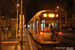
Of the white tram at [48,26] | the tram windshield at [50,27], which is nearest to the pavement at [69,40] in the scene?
the white tram at [48,26]

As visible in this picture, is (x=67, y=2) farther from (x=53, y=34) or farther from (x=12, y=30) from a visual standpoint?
(x=53, y=34)

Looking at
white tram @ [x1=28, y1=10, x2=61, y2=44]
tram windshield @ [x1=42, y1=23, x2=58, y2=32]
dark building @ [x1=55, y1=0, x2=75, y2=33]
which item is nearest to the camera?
white tram @ [x1=28, y1=10, x2=61, y2=44]

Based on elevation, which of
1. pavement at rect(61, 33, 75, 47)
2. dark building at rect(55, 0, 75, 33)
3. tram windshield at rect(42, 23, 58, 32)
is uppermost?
dark building at rect(55, 0, 75, 33)

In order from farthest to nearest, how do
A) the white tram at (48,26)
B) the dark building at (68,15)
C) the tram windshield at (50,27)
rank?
the dark building at (68,15) < the tram windshield at (50,27) < the white tram at (48,26)

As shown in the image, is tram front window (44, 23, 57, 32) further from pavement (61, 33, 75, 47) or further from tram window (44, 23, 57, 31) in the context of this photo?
pavement (61, 33, 75, 47)

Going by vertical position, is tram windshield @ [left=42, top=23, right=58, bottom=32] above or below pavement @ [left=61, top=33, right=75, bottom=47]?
above

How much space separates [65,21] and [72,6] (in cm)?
586

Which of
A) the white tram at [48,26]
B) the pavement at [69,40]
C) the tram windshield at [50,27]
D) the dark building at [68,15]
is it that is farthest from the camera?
the dark building at [68,15]

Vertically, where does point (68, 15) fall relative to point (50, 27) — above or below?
above

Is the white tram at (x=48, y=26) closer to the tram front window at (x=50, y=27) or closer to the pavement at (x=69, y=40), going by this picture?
the tram front window at (x=50, y=27)

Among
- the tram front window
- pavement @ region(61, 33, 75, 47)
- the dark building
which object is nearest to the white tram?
the tram front window

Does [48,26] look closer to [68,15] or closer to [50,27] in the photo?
[50,27]

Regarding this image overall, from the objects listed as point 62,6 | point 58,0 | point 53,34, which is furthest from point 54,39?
point 58,0

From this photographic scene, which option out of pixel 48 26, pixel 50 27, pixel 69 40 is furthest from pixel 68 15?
pixel 48 26
